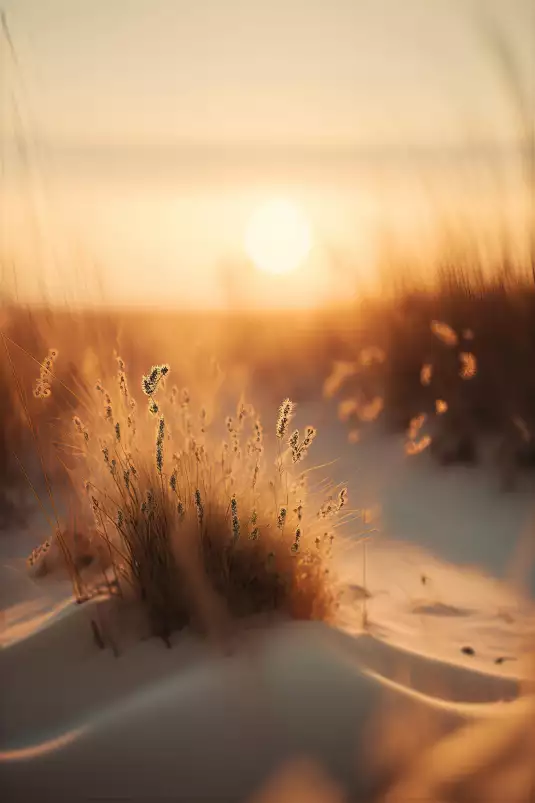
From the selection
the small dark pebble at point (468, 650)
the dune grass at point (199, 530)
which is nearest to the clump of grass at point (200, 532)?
Answer: the dune grass at point (199, 530)

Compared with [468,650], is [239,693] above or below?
above

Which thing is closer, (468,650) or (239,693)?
(239,693)

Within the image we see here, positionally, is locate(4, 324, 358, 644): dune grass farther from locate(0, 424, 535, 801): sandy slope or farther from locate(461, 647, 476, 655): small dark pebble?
locate(461, 647, 476, 655): small dark pebble

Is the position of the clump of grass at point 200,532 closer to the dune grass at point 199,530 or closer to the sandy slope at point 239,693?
the dune grass at point 199,530

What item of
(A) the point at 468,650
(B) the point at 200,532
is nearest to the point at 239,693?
(B) the point at 200,532

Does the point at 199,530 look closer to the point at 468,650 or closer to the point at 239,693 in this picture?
the point at 239,693

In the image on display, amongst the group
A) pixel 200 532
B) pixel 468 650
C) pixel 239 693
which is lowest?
pixel 468 650

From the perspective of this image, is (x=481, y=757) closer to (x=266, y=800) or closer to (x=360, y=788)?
(x=360, y=788)
